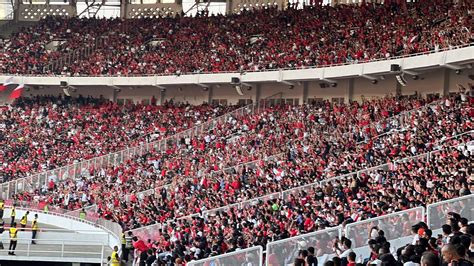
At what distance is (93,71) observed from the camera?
4641 cm

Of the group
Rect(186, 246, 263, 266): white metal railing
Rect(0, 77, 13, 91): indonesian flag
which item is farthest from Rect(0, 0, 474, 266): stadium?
Rect(0, 77, 13, 91): indonesian flag

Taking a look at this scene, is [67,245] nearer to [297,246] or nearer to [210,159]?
[210,159]

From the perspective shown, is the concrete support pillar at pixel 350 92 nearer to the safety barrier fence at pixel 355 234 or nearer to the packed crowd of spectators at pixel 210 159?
the packed crowd of spectators at pixel 210 159

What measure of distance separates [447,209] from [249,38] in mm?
30780

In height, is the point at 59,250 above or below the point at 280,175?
below

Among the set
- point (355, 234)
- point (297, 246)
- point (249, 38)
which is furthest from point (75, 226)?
point (355, 234)

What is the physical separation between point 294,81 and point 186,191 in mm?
10831

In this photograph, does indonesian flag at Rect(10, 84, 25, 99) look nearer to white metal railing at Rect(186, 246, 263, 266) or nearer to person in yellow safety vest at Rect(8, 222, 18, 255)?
person in yellow safety vest at Rect(8, 222, 18, 255)

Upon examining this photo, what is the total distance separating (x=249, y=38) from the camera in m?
43.0

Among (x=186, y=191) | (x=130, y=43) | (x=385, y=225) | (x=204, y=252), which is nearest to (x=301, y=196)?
(x=204, y=252)

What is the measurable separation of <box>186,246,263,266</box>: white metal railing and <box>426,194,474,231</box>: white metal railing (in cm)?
256

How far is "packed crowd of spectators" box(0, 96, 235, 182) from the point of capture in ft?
135

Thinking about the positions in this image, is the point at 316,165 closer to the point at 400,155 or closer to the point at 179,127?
the point at 400,155

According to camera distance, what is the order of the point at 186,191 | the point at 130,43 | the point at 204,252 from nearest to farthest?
the point at 204,252 → the point at 186,191 → the point at 130,43
